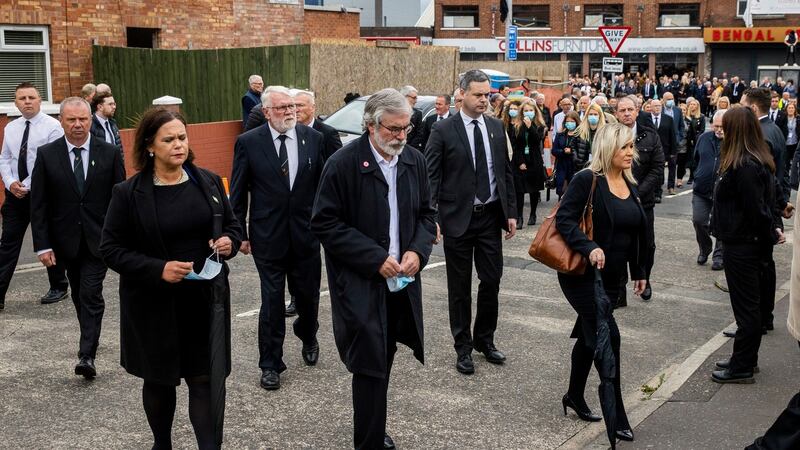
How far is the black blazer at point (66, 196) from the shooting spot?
23.2ft

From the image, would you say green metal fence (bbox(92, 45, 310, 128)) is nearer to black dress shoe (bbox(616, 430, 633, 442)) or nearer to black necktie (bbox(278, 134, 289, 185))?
black necktie (bbox(278, 134, 289, 185))

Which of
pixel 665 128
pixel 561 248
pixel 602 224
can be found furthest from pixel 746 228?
pixel 665 128

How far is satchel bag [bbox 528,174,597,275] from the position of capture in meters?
5.84

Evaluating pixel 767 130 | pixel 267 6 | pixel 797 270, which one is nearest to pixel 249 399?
pixel 797 270

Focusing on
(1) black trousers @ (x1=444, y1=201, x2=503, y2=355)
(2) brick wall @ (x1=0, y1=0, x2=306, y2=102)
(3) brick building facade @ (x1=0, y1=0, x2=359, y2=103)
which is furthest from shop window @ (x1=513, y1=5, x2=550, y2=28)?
(1) black trousers @ (x1=444, y1=201, x2=503, y2=355)

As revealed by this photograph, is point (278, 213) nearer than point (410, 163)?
No

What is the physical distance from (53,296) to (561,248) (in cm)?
534

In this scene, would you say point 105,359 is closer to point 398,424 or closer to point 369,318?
point 398,424

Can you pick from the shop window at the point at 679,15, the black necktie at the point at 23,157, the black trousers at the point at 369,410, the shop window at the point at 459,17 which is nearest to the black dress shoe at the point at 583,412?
the black trousers at the point at 369,410

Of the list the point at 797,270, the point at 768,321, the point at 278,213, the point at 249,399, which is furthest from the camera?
the point at 768,321

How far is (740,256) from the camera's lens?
6.90 m

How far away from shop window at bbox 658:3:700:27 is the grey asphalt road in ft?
158

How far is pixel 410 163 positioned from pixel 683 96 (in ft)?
131

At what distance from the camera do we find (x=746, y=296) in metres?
6.85
